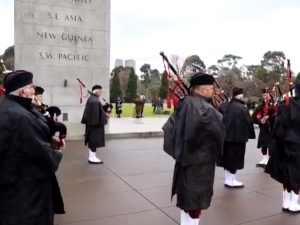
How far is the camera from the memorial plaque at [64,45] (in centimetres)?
1062

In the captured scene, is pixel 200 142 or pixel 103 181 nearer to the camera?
pixel 200 142

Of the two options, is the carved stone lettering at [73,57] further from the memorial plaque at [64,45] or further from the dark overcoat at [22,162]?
the dark overcoat at [22,162]

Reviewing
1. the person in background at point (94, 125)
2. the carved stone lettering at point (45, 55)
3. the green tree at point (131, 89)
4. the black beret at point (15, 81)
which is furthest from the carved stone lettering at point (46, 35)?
the green tree at point (131, 89)

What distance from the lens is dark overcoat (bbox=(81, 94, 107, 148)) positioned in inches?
307

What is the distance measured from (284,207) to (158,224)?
6.62 feet

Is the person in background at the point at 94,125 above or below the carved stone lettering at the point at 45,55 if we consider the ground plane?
below

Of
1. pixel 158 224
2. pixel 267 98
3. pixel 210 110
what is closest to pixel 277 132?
pixel 210 110

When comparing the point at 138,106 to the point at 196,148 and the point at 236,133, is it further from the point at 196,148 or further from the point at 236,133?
the point at 196,148

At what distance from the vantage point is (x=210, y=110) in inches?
137

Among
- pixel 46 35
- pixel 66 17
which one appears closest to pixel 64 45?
pixel 46 35

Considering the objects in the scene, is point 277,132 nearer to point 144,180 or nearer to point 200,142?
point 200,142

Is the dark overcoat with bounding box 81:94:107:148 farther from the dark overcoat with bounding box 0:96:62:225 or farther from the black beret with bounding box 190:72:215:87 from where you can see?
the dark overcoat with bounding box 0:96:62:225

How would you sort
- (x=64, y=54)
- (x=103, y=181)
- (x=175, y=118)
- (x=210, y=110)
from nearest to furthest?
(x=210, y=110) → (x=175, y=118) → (x=103, y=181) → (x=64, y=54)

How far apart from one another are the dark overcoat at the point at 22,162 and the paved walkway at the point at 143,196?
157cm
